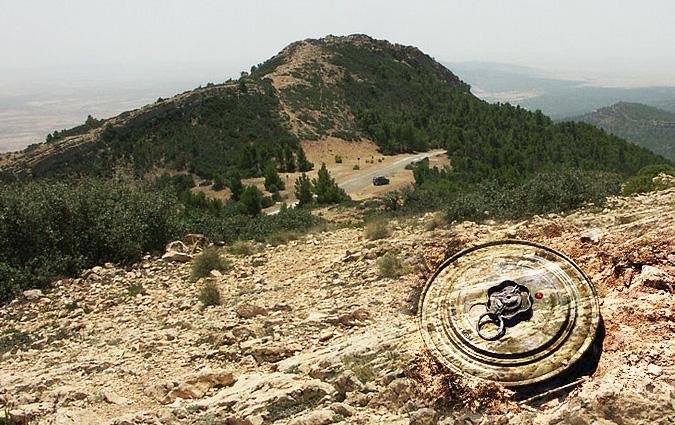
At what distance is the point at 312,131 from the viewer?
48688mm

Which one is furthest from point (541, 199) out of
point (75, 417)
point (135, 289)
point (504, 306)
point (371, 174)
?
point (371, 174)

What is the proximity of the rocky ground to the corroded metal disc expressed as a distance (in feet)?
0.71

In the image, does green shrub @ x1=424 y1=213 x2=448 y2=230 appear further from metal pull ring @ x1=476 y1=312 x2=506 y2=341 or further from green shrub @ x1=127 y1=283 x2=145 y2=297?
green shrub @ x1=127 y1=283 x2=145 y2=297

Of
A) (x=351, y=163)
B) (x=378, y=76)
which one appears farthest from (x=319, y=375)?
(x=378, y=76)

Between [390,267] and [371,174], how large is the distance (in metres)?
29.7

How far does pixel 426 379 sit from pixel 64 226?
991 centimetres

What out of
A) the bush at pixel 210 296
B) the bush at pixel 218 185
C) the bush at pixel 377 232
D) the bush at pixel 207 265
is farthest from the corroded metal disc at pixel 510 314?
the bush at pixel 218 185

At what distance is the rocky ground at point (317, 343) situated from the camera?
4.11 m

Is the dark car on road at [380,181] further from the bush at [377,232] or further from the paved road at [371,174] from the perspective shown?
the bush at [377,232]

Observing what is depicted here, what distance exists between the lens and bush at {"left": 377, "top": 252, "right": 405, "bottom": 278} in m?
7.71

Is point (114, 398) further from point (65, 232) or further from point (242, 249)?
point (65, 232)

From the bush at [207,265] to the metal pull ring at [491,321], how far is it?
6421mm

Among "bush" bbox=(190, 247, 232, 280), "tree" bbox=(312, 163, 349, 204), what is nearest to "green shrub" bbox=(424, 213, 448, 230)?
"bush" bbox=(190, 247, 232, 280)

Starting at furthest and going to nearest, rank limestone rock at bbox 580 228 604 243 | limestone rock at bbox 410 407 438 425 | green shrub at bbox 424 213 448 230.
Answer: green shrub at bbox 424 213 448 230 → limestone rock at bbox 580 228 604 243 → limestone rock at bbox 410 407 438 425
